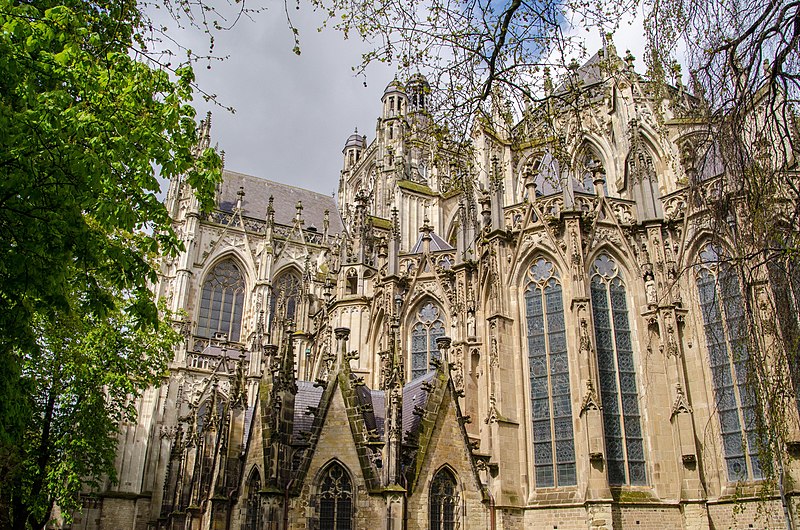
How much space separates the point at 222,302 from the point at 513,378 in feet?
78.7

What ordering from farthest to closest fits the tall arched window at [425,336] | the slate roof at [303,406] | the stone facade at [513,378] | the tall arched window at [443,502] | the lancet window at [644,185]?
the tall arched window at [425,336], the lancet window at [644,185], the slate roof at [303,406], the tall arched window at [443,502], the stone facade at [513,378]

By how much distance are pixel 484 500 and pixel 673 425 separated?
560 cm

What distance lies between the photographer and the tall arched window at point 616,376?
17125 mm

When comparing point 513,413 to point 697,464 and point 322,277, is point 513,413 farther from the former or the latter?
point 322,277

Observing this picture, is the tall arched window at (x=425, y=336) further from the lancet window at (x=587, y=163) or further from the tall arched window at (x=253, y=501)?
the tall arched window at (x=253, y=501)

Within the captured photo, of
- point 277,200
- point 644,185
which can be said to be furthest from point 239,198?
point 644,185

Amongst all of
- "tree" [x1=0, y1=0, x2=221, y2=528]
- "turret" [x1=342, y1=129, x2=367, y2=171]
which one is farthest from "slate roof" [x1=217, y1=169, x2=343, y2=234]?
"tree" [x1=0, y1=0, x2=221, y2=528]

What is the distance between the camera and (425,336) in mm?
22219

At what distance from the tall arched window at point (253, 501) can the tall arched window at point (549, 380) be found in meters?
7.34

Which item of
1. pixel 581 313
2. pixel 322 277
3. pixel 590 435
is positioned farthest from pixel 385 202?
pixel 590 435

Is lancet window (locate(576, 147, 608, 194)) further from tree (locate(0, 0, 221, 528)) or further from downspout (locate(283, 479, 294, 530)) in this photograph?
tree (locate(0, 0, 221, 528))

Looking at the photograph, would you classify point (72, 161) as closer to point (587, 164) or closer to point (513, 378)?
point (513, 378)

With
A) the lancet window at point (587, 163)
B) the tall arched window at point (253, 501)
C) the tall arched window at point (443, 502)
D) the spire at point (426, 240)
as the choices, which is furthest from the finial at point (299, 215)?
the tall arched window at point (443, 502)

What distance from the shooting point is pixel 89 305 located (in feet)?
28.2
